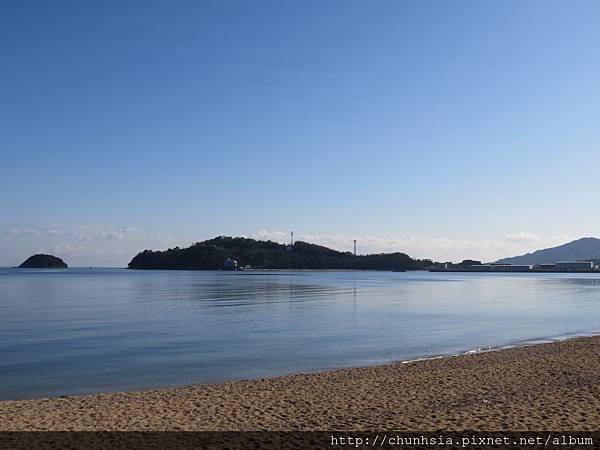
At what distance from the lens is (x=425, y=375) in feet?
53.4

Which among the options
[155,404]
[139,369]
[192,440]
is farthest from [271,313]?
[192,440]

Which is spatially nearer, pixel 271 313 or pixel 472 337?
pixel 472 337

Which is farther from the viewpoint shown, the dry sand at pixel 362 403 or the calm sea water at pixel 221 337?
the calm sea water at pixel 221 337

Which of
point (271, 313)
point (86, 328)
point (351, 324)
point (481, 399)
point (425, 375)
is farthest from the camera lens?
point (271, 313)

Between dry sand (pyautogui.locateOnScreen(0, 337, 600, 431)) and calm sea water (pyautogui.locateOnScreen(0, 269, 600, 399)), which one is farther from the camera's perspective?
calm sea water (pyautogui.locateOnScreen(0, 269, 600, 399))

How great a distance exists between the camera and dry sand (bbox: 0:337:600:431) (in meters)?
10.4

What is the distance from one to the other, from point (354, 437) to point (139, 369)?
454 inches

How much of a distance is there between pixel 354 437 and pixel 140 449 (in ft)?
10.9

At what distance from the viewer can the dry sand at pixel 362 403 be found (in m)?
10.4

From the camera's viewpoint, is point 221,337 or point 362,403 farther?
point 221,337

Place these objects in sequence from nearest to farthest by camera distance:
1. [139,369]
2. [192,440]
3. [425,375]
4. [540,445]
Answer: [540,445]
[192,440]
[425,375]
[139,369]

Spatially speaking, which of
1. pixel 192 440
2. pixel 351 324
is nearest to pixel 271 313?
pixel 351 324

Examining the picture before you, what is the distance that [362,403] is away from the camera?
12.5 meters

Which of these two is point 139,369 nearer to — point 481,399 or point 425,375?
point 425,375
